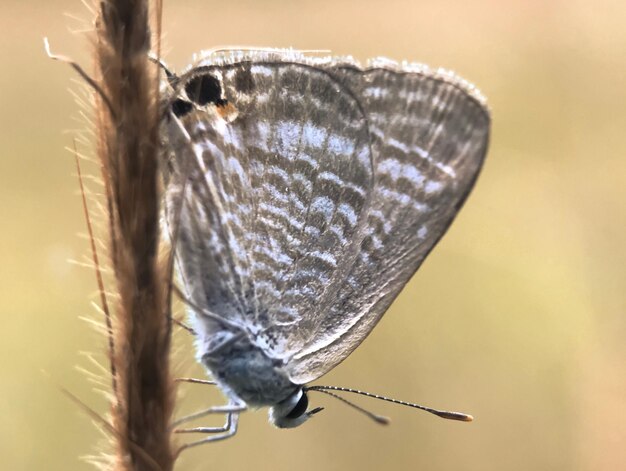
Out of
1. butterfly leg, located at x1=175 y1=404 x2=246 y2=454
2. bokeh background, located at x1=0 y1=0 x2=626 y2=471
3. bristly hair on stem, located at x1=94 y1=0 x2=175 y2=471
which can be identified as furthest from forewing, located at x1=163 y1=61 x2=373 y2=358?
bokeh background, located at x1=0 y1=0 x2=626 y2=471

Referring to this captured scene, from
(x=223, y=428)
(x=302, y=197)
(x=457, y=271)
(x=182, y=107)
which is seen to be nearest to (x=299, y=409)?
(x=223, y=428)

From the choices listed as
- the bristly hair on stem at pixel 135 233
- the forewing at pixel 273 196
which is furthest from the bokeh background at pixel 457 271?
the bristly hair on stem at pixel 135 233

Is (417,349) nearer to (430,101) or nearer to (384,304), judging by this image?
(384,304)

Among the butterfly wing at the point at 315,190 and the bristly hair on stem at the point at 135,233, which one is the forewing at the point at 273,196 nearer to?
the butterfly wing at the point at 315,190

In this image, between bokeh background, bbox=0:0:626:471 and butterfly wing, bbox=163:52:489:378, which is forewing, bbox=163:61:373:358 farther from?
bokeh background, bbox=0:0:626:471

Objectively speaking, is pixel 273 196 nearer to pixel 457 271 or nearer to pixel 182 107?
pixel 182 107

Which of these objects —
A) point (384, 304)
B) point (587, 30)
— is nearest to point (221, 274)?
point (384, 304)
